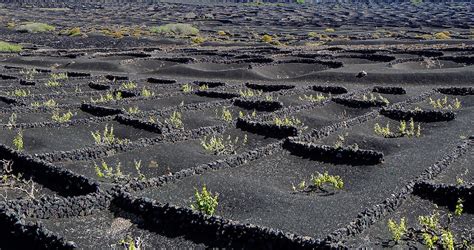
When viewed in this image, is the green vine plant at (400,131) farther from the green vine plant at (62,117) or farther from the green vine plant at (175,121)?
the green vine plant at (62,117)

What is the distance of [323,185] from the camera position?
1209cm

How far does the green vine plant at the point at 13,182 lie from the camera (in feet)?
38.3

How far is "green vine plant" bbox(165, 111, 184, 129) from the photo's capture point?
57.1 feet

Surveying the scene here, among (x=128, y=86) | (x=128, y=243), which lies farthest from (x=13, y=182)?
(x=128, y=86)

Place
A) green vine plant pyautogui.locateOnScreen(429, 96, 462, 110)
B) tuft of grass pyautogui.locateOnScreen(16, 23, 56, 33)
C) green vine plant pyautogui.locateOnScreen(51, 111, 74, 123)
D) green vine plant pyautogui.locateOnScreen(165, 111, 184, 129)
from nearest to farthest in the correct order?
green vine plant pyautogui.locateOnScreen(165, 111, 184, 129), green vine plant pyautogui.locateOnScreen(51, 111, 74, 123), green vine plant pyautogui.locateOnScreen(429, 96, 462, 110), tuft of grass pyautogui.locateOnScreen(16, 23, 56, 33)

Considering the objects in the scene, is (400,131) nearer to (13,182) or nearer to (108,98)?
(13,182)

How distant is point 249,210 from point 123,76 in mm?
20973

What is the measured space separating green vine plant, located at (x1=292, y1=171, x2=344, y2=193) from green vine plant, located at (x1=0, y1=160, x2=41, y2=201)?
5.49 metres

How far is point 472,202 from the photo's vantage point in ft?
35.5

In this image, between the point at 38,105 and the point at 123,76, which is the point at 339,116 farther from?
the point at 123,76

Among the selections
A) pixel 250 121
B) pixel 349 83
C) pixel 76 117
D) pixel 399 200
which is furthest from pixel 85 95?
pixel 399 200

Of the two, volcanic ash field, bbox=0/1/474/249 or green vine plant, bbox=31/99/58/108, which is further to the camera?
green vine plant, bbox=31/99/58/108

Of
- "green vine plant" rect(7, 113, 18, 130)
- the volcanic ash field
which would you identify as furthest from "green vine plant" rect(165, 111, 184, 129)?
"green vine plant" rect(7, 113, 18, 130)

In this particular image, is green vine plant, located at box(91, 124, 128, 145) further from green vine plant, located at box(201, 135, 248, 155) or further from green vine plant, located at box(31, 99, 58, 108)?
green vine plant, located at box(31, 99, 58, 108)
